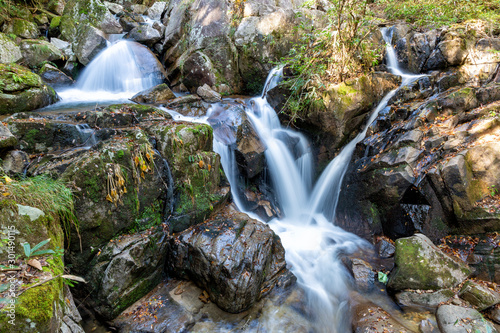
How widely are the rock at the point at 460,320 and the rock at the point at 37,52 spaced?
41.9 feet

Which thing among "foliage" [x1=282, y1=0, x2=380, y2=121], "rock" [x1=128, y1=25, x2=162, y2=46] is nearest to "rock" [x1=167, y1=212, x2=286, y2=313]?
"foliage" [x1=282, y1=0, x2=380, y2=121]

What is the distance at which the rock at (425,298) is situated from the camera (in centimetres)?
374

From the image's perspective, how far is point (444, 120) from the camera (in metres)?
5.35

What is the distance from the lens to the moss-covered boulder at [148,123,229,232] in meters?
4.57

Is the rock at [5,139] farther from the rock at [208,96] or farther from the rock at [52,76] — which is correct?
the rock at [52,76]

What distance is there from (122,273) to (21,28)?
11.6 metres

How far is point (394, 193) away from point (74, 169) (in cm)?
581

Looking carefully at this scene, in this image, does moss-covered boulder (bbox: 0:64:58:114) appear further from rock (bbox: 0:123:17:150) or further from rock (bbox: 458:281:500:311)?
rock (bbox: 458:281:500:311)

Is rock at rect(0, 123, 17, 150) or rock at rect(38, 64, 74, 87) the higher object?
rock at rect(38, 64, 74, 87)

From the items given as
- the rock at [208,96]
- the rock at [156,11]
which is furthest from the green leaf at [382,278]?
the rock at [156,11]

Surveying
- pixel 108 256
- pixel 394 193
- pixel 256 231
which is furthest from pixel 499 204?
pixel 108 256

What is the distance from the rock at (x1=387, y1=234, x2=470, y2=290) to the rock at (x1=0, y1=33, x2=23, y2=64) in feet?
38.5

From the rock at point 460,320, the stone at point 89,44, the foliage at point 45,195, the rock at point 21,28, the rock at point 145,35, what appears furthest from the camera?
the rock at point 145,35

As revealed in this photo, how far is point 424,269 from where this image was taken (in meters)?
3.96
